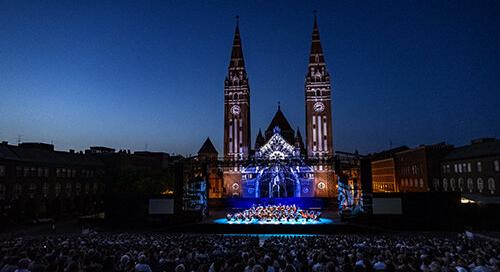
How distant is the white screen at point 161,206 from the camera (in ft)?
97.3

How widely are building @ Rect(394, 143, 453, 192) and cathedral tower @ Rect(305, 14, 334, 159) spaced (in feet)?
45.5

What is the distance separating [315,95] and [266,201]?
99.5 ft

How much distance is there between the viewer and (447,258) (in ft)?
31.7

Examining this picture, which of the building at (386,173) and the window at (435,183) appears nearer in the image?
the window at (435,183)

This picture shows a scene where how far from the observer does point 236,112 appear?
222 feet

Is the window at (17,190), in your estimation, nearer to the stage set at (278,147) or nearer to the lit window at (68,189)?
the lit window at (68,189)

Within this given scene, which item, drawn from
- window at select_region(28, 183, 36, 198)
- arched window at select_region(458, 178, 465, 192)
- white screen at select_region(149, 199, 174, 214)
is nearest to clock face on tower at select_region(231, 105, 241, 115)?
window at select_region(28, 183, 36, 198)

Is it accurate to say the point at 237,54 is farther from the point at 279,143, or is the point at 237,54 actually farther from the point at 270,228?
the point at 270,228

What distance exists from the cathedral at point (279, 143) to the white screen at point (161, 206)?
28.1m

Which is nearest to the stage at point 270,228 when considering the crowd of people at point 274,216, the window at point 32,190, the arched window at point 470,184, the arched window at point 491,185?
the crowd of people at point 274,216

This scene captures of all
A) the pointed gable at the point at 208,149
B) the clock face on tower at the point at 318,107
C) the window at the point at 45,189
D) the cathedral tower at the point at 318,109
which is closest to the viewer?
the window at the point at 45,189

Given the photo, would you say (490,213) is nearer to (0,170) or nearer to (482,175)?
(482,175)

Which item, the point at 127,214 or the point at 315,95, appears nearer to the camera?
the point at 127,214

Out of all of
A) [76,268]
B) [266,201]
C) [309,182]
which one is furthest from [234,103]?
[76,268]
